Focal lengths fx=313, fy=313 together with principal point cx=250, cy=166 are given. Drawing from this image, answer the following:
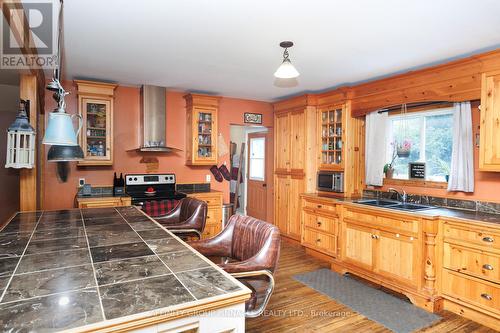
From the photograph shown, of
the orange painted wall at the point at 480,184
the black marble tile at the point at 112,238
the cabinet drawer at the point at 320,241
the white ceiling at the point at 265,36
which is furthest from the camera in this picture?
the cabinet drawer at the point at 320,241

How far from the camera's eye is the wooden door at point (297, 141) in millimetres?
4812

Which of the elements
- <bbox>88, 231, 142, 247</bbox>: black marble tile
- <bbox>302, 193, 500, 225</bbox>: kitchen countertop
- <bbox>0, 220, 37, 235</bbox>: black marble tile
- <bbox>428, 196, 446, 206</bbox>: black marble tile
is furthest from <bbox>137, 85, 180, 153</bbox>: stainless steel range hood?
<bbox>428, 196, 446, 206</bbox>: black marble tile

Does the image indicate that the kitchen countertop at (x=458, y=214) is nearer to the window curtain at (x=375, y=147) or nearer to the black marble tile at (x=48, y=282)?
the window curtain at (x=375, y=147)

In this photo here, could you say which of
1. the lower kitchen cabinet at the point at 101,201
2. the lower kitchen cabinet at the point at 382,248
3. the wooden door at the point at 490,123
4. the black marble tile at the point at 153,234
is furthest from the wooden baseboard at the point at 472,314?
the lower kitchen cabinet at the point at 101,201

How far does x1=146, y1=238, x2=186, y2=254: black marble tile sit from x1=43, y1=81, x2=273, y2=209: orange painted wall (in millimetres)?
2875

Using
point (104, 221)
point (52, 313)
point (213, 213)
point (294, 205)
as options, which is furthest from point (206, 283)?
point (294, 205)

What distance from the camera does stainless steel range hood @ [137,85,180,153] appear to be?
14.6 ft

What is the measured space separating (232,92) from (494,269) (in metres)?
3.91

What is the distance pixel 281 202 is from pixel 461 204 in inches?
102

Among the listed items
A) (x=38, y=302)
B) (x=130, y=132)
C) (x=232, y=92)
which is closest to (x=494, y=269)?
(x=38, y=302)

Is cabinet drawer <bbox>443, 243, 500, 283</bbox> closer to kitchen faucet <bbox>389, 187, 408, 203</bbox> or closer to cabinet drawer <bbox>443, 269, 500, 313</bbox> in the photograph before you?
cabinet drawer <bbox>443, 269, 500, 313</bbox>

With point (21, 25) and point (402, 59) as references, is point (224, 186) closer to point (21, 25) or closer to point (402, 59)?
point (402, 59)

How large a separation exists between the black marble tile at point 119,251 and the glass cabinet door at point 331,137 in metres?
3.26

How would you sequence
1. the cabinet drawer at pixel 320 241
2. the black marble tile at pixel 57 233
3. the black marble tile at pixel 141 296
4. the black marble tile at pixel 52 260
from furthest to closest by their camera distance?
the cabinet drawer at pixel 320 241 < the black marble tile at pixel 57 233 < the black marble tile at pixel 52 260 < the black marble tile at pixel 141 296
